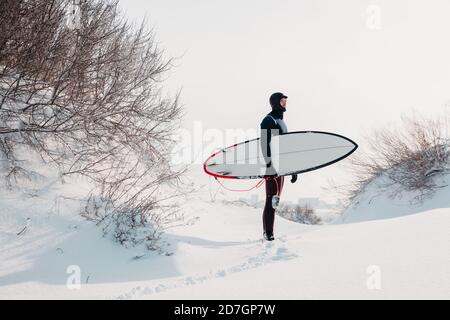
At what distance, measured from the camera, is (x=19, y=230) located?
520 cm

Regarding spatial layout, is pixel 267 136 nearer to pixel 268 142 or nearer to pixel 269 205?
pixel 268 142

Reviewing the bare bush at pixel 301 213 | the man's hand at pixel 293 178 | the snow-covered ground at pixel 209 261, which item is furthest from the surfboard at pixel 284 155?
the bare bush at pixel 301 213

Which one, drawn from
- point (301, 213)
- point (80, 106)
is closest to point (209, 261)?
point (80, 106)

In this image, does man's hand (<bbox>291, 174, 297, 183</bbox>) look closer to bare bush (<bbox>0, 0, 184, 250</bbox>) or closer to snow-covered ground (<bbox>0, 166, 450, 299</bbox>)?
snow-covered ground (<bbox>0, 166, 450, 299</bbox>)

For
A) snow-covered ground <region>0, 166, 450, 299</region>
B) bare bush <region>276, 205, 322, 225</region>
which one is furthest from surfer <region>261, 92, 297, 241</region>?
bare bush <region>276, 205, 322, 225</region>

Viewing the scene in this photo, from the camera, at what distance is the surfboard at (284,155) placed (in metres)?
5.50

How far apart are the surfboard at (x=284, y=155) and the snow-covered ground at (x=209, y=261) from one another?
1.04m

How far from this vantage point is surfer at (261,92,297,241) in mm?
5293

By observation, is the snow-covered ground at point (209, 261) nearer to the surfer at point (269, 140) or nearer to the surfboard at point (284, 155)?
the surfer at point (269, 140)

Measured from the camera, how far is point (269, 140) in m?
5.31

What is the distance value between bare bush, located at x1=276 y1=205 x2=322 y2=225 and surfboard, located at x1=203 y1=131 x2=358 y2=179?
17876 mm

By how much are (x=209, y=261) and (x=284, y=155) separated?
189 centimetres
